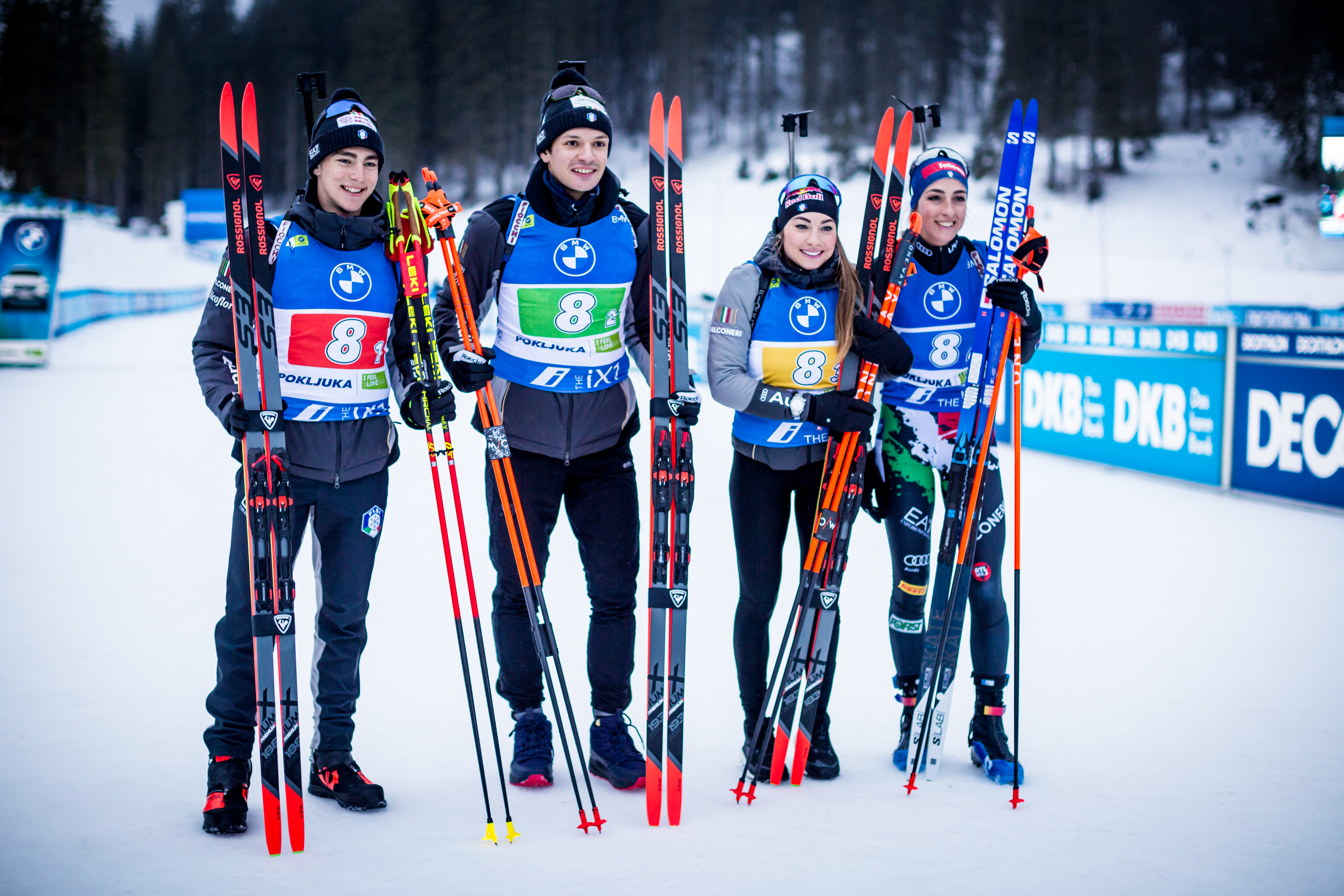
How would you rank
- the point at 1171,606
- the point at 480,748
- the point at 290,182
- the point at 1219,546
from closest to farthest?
the point at 480,748 → the point at 1171,606 → the point at 1219,546 → the point at 290,182

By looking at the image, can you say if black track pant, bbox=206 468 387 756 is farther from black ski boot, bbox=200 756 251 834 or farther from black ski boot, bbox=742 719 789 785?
black ski boot, bbox=742 719 789 785

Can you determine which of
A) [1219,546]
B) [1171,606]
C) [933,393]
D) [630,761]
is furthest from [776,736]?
[1219,546]

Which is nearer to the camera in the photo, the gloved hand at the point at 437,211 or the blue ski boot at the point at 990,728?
the gloved hand at the point at 437,211

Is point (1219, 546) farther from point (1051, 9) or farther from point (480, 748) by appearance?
point (1051, 9)

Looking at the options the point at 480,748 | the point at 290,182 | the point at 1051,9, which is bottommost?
the point at 480,748

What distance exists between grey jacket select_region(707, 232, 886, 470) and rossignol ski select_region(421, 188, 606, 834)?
57cm

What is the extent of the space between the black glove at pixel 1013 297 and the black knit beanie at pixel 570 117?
3.53 feet

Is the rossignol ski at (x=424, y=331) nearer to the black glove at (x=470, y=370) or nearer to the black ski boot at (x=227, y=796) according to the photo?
the black glove at (x=470, y=370)

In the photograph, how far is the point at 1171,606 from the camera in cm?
483

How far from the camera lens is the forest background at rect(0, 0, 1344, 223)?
43.0 meters

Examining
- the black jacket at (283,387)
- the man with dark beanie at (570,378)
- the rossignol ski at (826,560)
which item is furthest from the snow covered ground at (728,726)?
the black jacket at (283,387)

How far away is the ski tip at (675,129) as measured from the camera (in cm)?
281

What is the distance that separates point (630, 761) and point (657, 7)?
5687 cm

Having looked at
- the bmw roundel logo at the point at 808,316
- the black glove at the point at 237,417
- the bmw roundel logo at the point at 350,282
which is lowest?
the black glove at the point at 237,417
